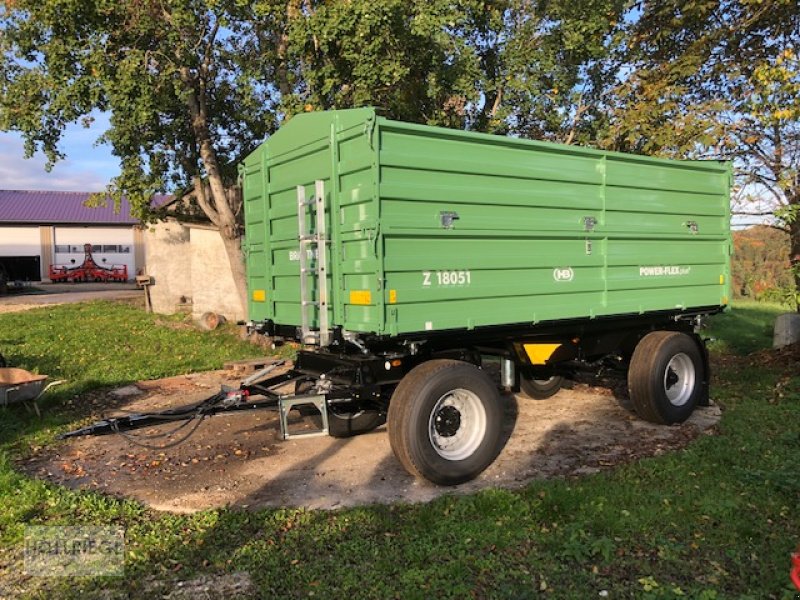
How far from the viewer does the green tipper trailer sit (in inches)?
195

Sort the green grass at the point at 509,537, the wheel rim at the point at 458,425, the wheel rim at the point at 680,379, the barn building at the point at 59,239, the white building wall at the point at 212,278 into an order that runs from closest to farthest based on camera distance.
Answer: the green grass at the point at 509,537 < the wheel rim at the point at 458,425 < the wheel rim at the point at 680,379 < the white building wall at the point at 212,278 < the barn building at the point at 59,239

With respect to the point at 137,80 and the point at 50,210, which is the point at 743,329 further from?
the point at 50,210

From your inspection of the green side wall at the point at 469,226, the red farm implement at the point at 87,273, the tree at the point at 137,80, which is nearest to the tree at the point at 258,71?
the tree at the point at 137,80

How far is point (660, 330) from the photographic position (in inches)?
290

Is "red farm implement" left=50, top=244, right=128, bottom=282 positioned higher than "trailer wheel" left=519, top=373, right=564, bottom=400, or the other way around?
"red farm implement" left=50, top=244, right=128, bottom=282

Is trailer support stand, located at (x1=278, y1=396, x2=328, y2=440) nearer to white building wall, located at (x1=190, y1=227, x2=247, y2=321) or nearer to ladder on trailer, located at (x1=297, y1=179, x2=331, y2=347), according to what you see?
ladder on trailer, located at (x1=297, y1=179, x2=331, y2=347)

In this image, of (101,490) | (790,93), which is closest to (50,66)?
(101,490)

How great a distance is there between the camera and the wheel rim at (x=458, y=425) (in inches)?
213

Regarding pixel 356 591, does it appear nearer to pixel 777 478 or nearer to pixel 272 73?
pixel 777 478

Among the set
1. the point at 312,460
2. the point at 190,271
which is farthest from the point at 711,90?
the point at 190,271

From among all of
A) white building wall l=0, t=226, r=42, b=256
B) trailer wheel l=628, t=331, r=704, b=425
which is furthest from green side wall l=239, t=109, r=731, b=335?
white building wall l=0, t=226, r=42, b=256

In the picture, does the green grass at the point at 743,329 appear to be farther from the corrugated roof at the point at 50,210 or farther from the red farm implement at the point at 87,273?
the red farm implement at the point at 87,273

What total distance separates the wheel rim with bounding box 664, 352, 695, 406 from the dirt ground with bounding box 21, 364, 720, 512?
0.29 metres

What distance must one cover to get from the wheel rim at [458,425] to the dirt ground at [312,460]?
28cm
